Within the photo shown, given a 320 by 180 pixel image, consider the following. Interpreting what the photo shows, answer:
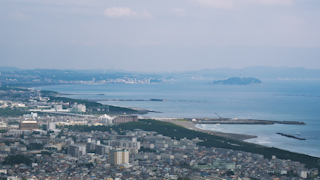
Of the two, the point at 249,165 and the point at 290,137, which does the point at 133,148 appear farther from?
the point at 290,137

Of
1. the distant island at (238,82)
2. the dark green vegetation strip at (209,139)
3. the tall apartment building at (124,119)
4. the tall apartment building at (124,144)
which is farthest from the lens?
the distant island at (238,82)

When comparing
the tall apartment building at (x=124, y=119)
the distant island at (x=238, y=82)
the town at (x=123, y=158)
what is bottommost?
the town at (x=123, y=158)

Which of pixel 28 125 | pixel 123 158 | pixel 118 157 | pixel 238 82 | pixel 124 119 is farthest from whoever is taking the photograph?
pixel 238 82

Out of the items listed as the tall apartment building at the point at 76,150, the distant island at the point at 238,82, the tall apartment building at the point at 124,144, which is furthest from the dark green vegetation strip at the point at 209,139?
the distant island at the point at 238,82

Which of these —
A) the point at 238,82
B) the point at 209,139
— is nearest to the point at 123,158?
the point at 209,139

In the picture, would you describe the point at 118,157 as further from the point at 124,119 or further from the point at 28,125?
the point at 124,119

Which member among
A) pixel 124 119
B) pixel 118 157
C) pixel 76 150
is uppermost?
pixel 124 119

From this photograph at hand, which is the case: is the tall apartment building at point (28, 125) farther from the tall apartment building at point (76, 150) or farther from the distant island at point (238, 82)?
the distant island at point (238, 82)

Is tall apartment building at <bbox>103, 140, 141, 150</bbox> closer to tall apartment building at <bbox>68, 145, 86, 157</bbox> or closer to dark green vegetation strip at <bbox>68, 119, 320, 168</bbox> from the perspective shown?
tall apartment building at <bbox>68, 145, 86, 157</bbox>
